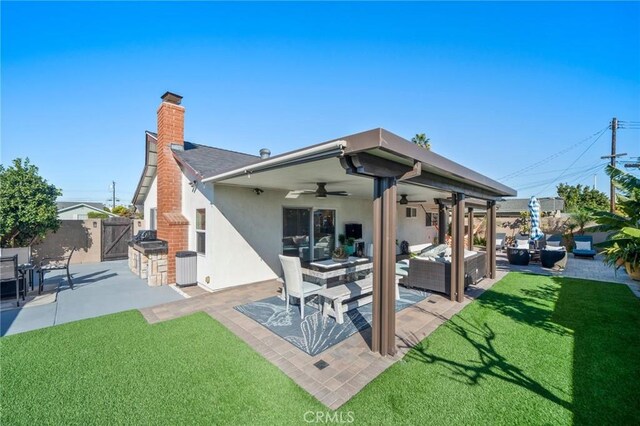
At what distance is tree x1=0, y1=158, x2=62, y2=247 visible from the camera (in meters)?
9.70

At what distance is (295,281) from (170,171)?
6520mm

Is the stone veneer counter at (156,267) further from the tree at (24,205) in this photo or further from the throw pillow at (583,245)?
the throw pillow at (583,245)

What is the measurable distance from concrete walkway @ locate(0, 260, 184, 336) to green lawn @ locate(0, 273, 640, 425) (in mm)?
754

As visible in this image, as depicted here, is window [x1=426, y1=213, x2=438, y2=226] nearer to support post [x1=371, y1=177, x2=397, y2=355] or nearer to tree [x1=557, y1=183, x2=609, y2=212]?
support post [x1=371, y1=177, x2=397, y2=355]

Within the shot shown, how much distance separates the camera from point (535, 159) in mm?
33438

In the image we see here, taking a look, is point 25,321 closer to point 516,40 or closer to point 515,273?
point 515,273

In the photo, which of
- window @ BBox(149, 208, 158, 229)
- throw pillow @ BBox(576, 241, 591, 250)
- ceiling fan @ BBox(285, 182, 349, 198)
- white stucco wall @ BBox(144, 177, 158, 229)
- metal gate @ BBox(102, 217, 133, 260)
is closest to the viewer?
ceiling fan @ BBox(285, 182, 349, 198)

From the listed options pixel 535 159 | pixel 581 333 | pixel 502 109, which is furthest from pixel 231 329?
pixel 535 159

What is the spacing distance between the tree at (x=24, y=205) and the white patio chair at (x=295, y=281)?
416 inches

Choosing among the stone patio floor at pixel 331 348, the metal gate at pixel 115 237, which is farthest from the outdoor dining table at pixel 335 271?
the metal gate at pixel 115 237

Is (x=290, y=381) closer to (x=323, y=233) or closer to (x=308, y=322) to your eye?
(x=308, y=322)

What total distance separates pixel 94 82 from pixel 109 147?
266 inches

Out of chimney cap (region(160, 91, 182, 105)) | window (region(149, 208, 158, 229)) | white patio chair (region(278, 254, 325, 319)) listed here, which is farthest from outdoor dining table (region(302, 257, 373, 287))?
window (region(149, 208, 158, 229))

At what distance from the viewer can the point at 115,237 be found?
14.2 metres
